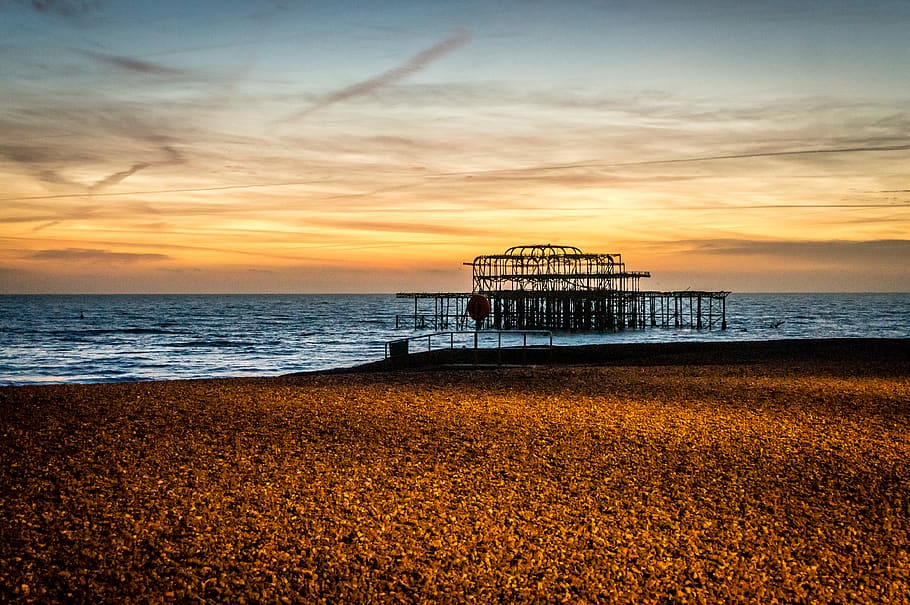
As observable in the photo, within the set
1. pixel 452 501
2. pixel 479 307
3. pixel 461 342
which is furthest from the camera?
pixel 461 342

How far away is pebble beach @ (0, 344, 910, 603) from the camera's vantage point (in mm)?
5355

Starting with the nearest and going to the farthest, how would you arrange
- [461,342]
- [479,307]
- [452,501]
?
1. [452,501]
2. [479,307]
3. [461,342]

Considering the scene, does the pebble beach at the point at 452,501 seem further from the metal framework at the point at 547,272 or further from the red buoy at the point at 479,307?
the metal framework at the point at 547,272

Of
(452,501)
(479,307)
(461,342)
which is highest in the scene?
(479,307)

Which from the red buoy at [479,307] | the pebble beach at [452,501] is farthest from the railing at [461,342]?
the pebble beach at [452,501]

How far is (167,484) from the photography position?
7.63 m

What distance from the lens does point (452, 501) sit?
7043mm

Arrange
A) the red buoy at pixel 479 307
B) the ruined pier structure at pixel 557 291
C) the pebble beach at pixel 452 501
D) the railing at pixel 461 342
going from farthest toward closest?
the ruined pier structure at pixel 557 291, the railing at pixel 461 342, the red buoy at pixel 479 307, the pebble beach at pixel 452 501

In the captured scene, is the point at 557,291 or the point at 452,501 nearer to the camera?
the point at 452,501

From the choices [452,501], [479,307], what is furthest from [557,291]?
[452,501]

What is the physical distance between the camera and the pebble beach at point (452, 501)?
5.36 metres

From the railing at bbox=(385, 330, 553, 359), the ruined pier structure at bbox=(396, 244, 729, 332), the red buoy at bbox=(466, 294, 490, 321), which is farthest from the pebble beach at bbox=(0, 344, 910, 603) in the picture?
A: the ruined pier structure at bbox=(396, 244, 729, 332)

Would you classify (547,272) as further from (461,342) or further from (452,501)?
(452,501)

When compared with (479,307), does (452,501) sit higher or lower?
lower
